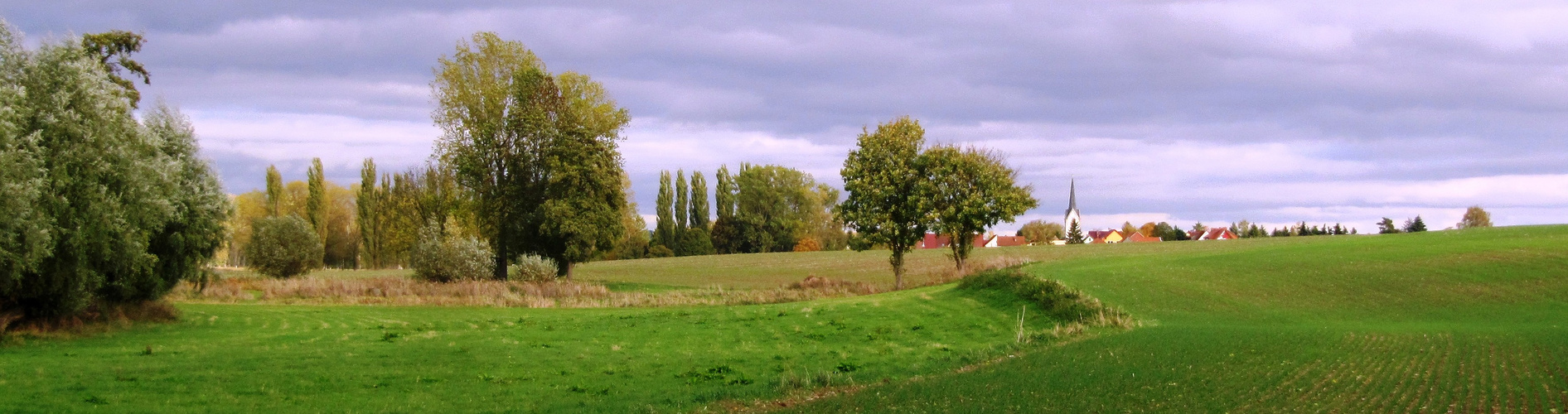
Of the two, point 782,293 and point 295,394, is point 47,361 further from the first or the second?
point 782,293

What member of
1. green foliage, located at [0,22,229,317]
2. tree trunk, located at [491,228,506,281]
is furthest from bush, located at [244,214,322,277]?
green foliage, located at [0,22,229,317]

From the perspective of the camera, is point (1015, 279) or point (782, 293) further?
point (782, 293)

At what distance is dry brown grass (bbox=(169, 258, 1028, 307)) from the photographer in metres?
41.2

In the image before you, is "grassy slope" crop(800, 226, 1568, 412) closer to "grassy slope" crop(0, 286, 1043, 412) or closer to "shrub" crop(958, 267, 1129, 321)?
"shrub" crop(958, 267, 1129, 321)

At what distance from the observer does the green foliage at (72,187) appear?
21.5 metres

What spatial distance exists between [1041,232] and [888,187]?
90183 mm

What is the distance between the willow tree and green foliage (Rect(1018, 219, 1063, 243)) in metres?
82.2

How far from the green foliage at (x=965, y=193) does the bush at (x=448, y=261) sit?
76.7 ft

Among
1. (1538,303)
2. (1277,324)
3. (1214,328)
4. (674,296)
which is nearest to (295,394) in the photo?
(1214,328)

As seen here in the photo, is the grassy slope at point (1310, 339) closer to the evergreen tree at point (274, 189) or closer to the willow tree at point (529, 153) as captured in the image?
the willow tree at point (529, 153)

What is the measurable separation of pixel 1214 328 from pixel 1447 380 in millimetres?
10667

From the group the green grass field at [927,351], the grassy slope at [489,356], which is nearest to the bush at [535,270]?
the green grass field at [927,351]

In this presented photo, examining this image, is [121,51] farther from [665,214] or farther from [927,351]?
[665,214]

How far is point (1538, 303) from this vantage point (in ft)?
101
